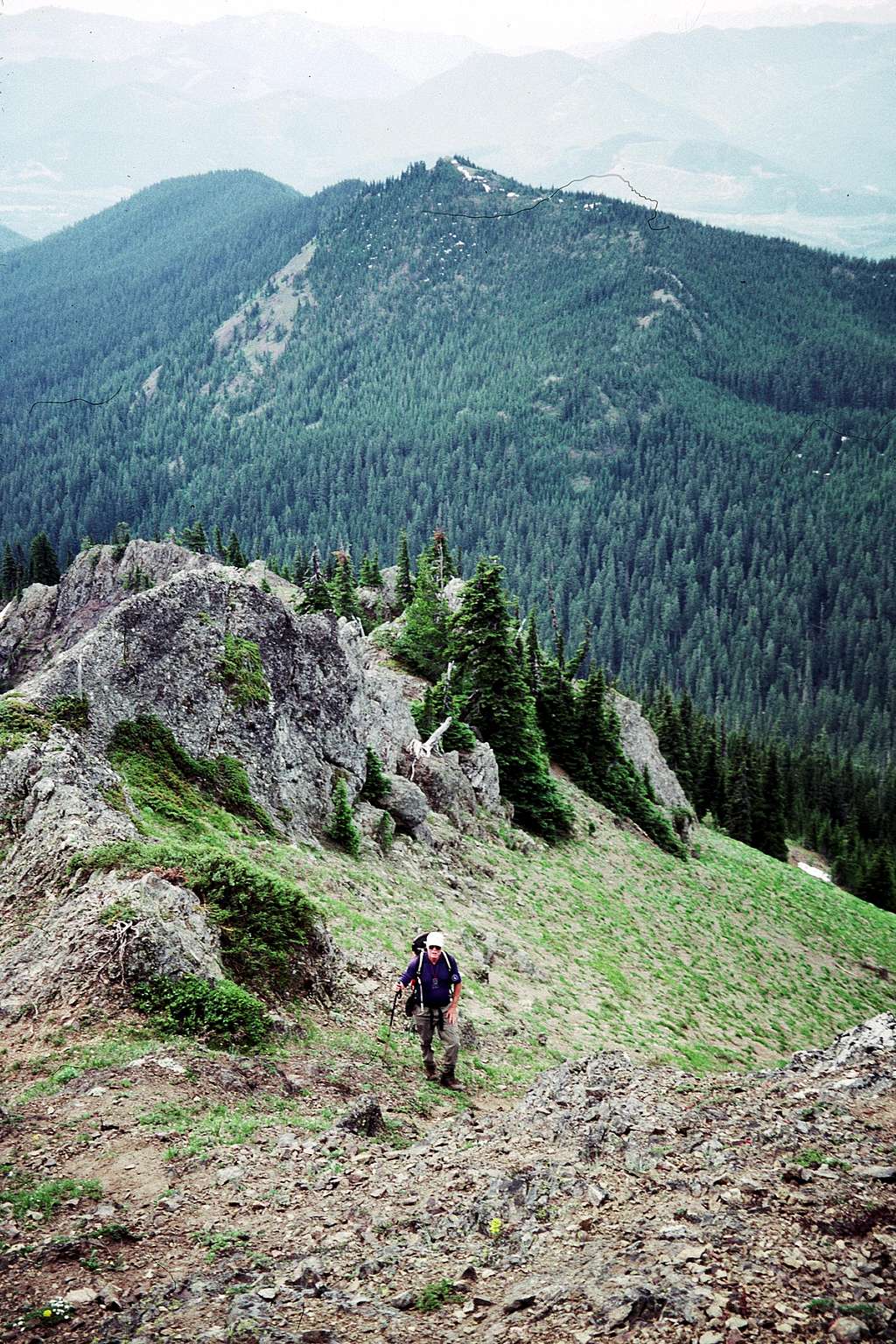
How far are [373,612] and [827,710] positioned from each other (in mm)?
161932

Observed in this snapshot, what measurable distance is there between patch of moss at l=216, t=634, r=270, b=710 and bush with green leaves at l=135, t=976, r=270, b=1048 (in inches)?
371

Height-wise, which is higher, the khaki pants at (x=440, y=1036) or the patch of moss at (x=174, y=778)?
the patch of moss at (x=174, y=778)

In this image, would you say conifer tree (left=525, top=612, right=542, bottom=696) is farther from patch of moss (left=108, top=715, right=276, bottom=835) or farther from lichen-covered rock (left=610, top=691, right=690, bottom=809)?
patch of moss (left=108, top=715, right=276, bottom=835)

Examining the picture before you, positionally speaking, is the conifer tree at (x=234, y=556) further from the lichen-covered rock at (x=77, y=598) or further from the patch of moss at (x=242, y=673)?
the patch of moss at (x=242, y=673)

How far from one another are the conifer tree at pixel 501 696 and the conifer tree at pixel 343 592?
23003 millimetres

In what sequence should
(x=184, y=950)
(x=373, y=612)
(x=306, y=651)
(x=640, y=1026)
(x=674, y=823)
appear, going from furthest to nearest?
(x=373, y=612) → (x=674, y=823) → (x=306, y=651) → (x=640, y=1026) → (x=184, y=950)

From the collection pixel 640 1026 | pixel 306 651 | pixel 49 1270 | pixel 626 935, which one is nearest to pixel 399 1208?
pixel 49 1270

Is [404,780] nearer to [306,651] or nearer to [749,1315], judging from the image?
[306,651]

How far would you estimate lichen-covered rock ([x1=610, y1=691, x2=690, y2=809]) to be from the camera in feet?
172

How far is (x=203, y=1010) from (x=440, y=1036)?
3.62m

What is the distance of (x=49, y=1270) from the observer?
23.2 ft

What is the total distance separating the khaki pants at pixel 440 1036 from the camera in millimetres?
12734

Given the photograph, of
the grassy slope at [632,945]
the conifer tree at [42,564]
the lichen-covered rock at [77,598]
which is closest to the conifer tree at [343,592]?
the lichen-covered rock at [77,598]

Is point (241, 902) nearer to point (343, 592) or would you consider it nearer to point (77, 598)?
point (343, 592)
